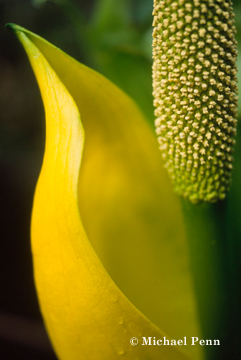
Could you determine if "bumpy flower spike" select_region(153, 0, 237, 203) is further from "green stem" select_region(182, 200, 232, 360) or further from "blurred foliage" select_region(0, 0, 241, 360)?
"blurred foliage" select_region(0, 0, 241, 360)

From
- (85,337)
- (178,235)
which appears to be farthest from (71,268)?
(178,235)

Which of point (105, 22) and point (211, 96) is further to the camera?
point (105, 22)

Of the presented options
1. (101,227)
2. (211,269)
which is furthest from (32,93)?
(211,269)

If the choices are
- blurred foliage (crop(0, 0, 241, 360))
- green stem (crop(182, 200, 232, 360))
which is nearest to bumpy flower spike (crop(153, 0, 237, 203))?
green stem (crop(182, 200, 232, 360))

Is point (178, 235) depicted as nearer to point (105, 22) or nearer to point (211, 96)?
point (211, 96)

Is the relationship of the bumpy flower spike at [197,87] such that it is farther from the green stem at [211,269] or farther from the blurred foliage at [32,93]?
the blurred foliage at [32,93]
